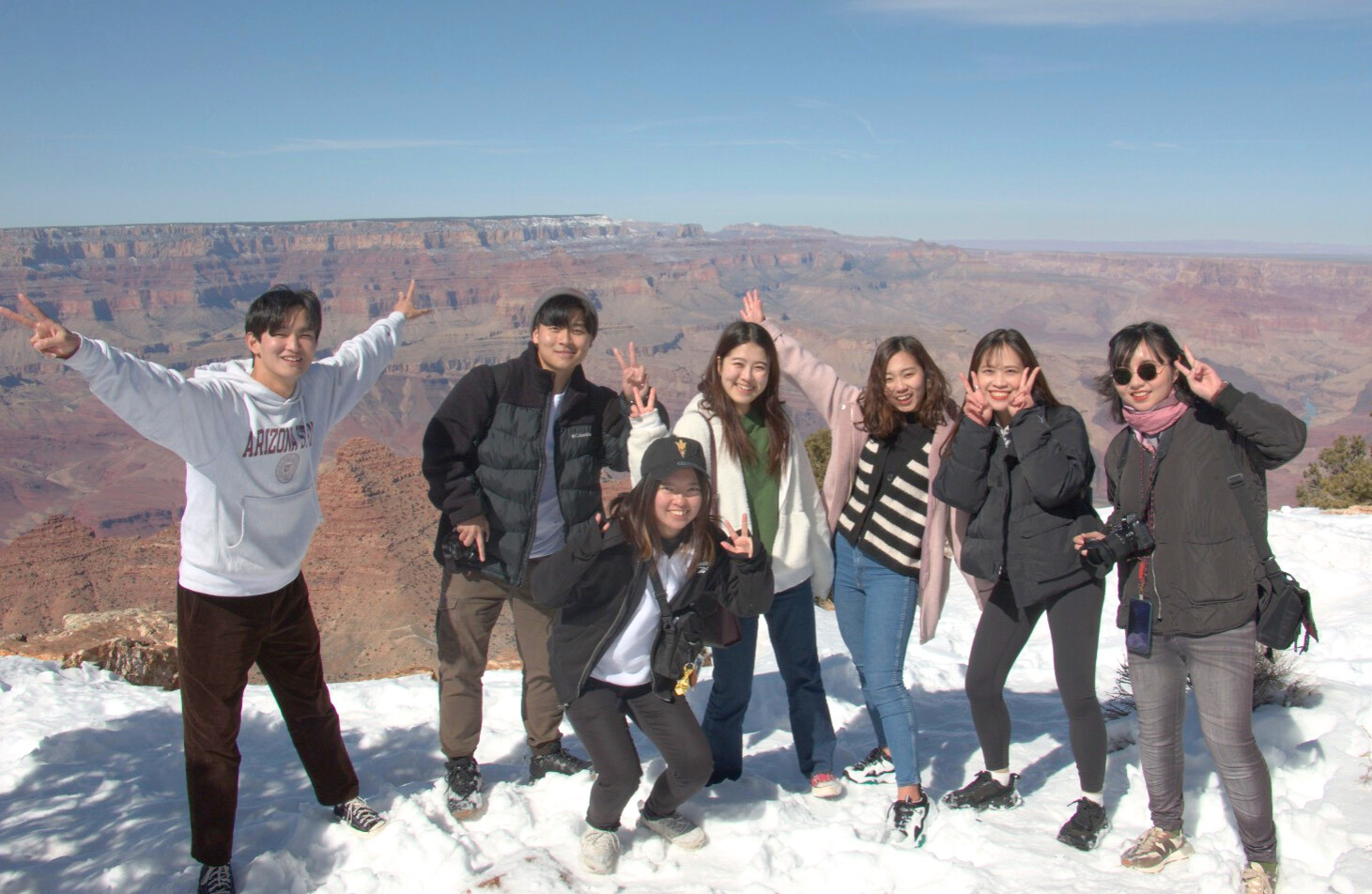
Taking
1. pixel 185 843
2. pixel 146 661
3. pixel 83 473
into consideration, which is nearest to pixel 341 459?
pixel 146 661

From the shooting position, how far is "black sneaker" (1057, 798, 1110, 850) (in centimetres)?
334

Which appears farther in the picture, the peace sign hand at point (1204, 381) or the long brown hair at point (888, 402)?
the long brown hair at point (888, 402)

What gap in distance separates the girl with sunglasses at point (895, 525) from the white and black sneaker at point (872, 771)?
0.76 ft

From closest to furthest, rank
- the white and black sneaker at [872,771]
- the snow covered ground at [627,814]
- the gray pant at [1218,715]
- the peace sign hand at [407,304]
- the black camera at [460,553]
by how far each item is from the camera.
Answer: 1. the gray pant at [1218,715]
2. the snow covered ground at [627,814]
3. the black camera at [460,553]
4. the white and black sneaker at [872,771]
5. the peace sign hand at [407,304]

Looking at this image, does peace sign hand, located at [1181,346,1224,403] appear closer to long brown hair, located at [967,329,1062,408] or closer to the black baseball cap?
long brown hair, located at [967,329,1062,408]

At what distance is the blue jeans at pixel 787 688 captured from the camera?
3789 mm

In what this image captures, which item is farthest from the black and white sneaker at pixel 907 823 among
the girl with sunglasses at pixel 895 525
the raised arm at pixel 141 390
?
the raised arm at pixel 141 390

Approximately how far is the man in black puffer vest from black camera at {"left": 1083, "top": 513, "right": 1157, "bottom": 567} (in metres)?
1.85

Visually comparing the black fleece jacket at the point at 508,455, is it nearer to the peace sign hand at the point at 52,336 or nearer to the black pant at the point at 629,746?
the black pant at the point at 629,746

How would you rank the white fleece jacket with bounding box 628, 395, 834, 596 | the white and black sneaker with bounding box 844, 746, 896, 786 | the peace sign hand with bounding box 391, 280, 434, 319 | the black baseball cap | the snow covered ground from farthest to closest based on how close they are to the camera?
1. the peace sign hand with bounding box 391, 280, 434, 319
2. the white and black sneaker with bounding box 844, 746, 896, 786
3. the white fleece jacket with bounding box 628, 395, 834, 596
4. the black baseball cap
5. the snow covered ground

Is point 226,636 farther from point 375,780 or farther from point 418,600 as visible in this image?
point 418,600

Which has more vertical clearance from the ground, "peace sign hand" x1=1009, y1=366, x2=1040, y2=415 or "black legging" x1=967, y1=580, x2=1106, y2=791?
"peace sign hand" x1=1009, y1=366, x2=1040, y2=415

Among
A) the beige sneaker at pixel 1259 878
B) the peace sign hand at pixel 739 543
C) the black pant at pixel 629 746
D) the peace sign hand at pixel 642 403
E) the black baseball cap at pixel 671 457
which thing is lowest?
the beige sneaker at pixel 1259 878

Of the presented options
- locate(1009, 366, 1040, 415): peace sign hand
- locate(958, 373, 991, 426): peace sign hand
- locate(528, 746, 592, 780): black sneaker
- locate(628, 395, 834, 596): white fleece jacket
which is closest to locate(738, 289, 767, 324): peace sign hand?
locate(628, 395, 834, 596): white fleece jacket
